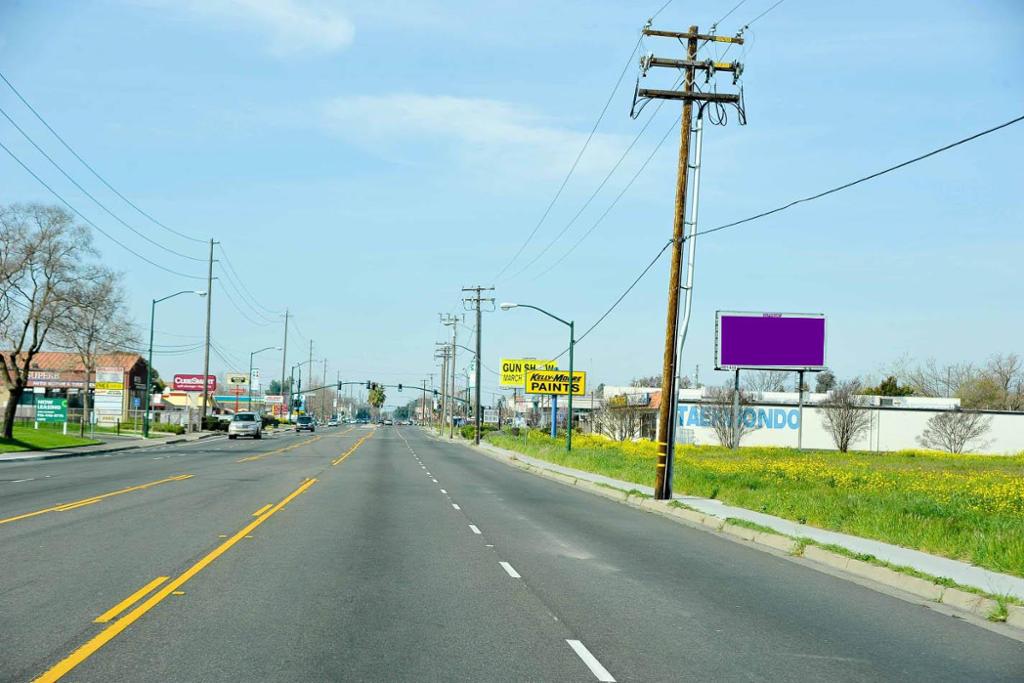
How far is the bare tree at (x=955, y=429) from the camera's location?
88750mm

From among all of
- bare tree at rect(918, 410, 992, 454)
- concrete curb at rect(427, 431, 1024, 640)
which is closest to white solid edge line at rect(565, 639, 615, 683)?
concrete curb at rect(427, 431, 1024, 640)

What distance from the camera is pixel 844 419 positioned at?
85.9 metres

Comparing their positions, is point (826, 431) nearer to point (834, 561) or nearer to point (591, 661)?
point (834, 561)

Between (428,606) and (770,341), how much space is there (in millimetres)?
69612

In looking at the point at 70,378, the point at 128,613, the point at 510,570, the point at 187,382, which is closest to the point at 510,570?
the point at 510,570

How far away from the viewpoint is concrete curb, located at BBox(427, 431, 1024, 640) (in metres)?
11.8

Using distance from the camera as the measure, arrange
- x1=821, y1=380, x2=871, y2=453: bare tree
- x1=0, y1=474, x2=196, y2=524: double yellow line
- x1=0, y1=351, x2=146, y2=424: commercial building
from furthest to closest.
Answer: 1. x1=0, y1=351, x2=146, y2=424: commercial building
2. x1=821, y1=380, x2=871, y2=453: bare tree
3. x1=0, y1=474, x2=196, y2=524: double yellow line

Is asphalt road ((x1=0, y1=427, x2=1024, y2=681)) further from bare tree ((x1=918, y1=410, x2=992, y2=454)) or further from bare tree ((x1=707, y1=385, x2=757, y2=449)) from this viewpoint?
bare tree ((x1=918, y1=410, x2=992, y2=454))

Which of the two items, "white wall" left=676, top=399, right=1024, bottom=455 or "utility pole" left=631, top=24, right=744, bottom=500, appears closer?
"utility pole" left=631, top=24, right=744, bottom=500

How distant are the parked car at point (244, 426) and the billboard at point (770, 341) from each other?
124ft

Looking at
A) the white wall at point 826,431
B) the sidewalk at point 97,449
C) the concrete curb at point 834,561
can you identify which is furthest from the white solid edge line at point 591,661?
the white wall at point 826,431

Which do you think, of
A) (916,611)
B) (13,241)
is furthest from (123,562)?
(13,241)

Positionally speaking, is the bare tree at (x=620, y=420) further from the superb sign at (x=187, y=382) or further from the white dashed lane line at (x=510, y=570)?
the superb sign at (x=187, y=382)

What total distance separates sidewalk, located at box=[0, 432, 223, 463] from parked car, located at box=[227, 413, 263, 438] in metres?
2.93
